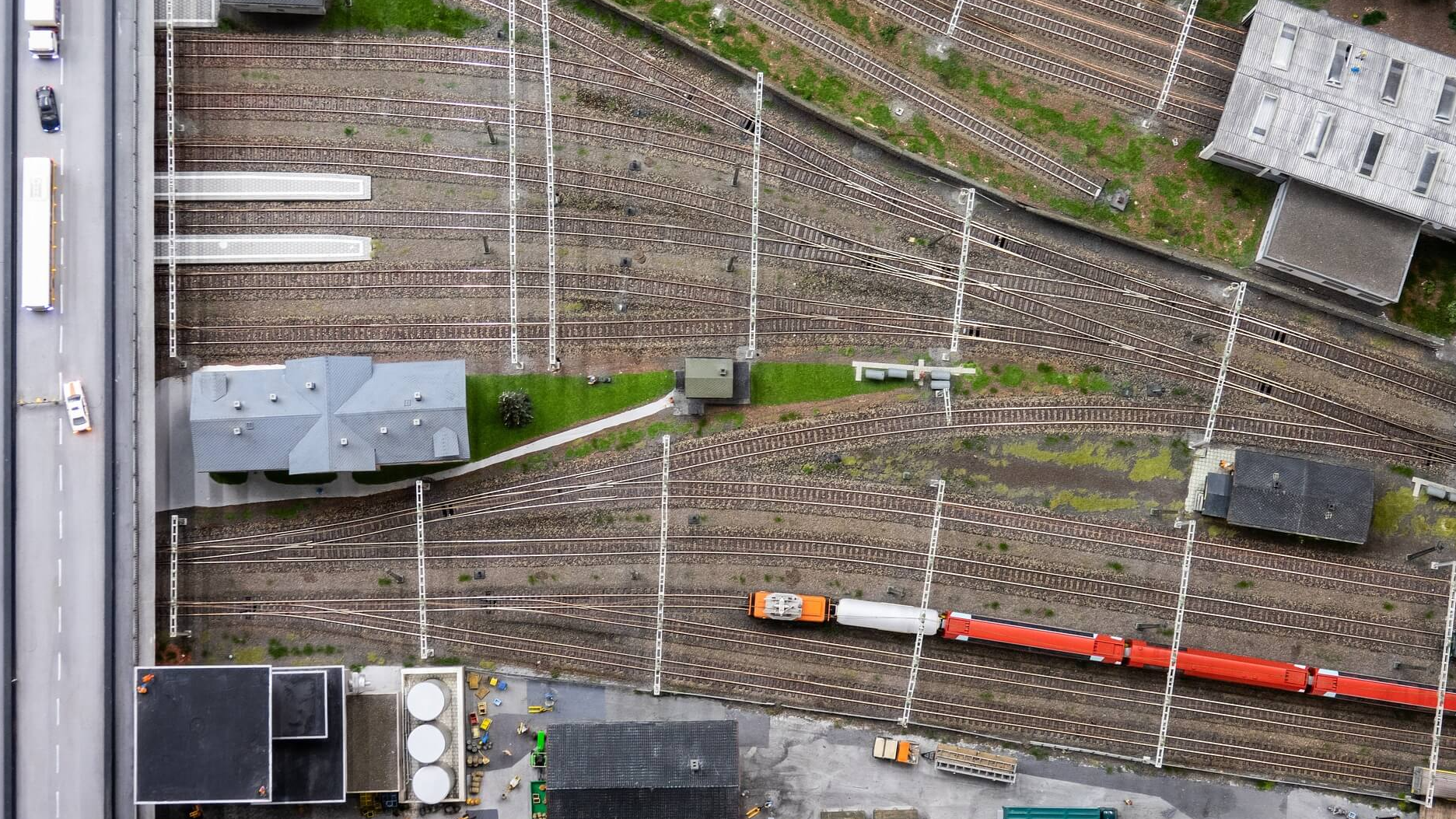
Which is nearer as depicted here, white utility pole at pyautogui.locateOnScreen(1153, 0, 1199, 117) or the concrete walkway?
the concrete walkway

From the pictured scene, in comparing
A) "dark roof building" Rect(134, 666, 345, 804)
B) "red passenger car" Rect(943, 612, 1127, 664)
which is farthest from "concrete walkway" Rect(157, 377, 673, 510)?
"red passenger car" Rect(943, 612, 1127, 664)

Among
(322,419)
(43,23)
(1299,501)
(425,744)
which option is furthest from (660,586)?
(43,23)

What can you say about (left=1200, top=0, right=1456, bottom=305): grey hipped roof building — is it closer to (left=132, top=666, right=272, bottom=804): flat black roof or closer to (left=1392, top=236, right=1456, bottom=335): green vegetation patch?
(left=1392, top=236, right=1456, bottom=335): green vegetation patch

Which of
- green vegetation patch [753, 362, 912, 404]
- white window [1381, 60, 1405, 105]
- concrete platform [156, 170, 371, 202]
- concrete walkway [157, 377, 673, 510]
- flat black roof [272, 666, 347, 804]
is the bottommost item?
flat black roof [272, 666, 347, 804]

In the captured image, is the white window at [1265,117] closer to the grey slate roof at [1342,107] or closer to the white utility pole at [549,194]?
the grey slate roof at [1342,107]

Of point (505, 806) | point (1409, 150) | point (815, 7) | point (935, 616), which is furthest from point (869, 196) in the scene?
point (505, 806)

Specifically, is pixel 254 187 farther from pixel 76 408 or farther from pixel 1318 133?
pixel 1318 133

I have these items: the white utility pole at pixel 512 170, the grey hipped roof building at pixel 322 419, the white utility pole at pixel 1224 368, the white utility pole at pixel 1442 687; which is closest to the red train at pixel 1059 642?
the white utility pole at pixel 1442 687
